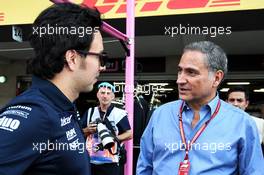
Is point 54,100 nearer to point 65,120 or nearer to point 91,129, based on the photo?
point 65,120

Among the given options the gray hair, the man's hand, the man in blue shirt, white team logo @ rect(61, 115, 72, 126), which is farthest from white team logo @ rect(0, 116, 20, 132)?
the man's hand

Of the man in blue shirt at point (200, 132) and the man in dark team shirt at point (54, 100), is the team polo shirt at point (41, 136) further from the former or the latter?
the man in blue shirt at point (200, 132)

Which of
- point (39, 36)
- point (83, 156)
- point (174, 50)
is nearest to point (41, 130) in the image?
point (83, 156)

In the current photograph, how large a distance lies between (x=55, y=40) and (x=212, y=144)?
110 centimetres

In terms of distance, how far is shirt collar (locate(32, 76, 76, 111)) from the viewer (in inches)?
55.5

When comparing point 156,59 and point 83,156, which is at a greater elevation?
point 156,59

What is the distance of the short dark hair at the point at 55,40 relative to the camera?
4.79 feet

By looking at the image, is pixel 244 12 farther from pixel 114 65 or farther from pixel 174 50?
pixel 114 65

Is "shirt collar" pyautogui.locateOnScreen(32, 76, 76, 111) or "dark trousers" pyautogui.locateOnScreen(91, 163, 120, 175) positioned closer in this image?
"shirt collar" pyautogui.locateOnScreen(32, 76, 76, 111)

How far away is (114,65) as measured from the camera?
9.17 m

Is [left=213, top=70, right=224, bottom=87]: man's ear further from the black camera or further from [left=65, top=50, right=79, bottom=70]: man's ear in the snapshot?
the black camera

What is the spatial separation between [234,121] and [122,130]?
7.29 feet

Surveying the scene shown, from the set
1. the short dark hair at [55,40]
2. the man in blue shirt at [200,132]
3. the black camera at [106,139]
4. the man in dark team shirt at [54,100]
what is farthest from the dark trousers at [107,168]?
the short dark hair at [55,40]

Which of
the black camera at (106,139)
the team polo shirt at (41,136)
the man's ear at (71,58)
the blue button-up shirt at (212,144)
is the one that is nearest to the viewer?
the team polo shirt at (41,136)
